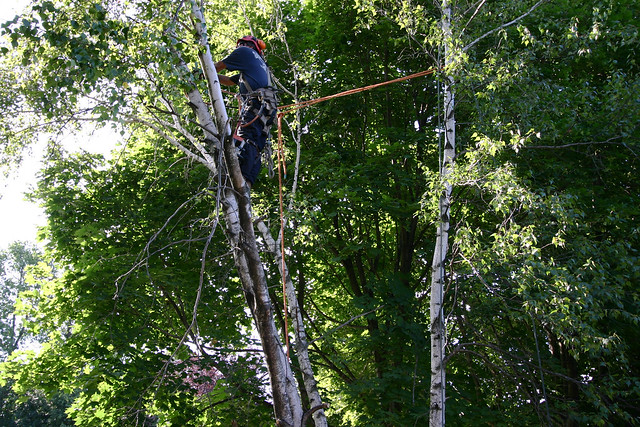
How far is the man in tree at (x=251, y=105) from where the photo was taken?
16.0 feet

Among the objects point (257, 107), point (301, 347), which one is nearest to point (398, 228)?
point (301, 347)

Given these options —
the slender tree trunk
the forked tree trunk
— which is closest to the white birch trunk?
the slender tree trunk

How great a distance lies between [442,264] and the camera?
7316 mm

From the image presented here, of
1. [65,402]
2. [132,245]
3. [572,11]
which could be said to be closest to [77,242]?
[132,245]

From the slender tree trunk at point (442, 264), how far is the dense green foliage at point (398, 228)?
19 cm

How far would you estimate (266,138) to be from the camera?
518 centimetres

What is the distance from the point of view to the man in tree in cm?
487

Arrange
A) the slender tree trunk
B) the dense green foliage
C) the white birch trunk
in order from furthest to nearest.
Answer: the white birch trunk < the slender tree trunk < the dense green foliage

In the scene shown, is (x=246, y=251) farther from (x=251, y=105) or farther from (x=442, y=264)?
(x=442, y=264)

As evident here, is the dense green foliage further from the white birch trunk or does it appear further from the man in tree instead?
the man in tree

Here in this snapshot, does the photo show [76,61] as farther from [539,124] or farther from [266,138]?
[539,124]

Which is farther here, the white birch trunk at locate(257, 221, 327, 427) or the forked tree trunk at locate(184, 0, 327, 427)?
the white birch trunk at locate(257, 221, 327, 427)

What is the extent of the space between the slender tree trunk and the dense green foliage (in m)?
0.19

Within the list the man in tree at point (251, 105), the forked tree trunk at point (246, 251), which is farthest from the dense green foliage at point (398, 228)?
the forked tree trunk at point (246, 251)
